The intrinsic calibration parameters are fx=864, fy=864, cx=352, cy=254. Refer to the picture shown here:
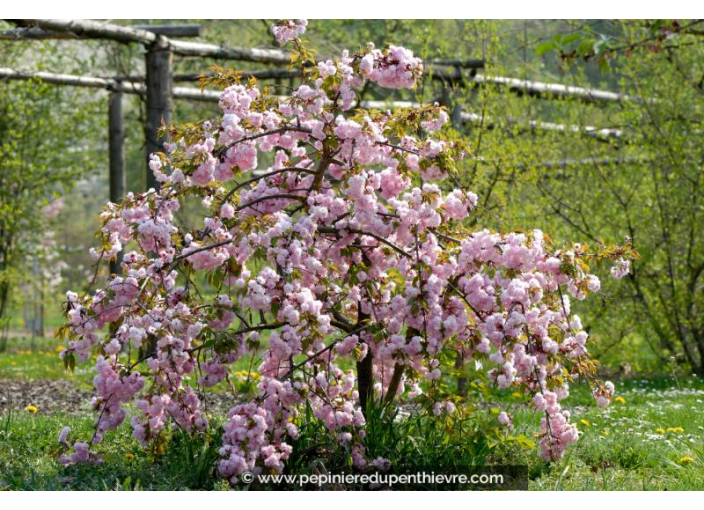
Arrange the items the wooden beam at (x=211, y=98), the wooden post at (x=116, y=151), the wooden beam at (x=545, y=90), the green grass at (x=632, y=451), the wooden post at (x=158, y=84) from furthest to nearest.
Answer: the wooden post at (x=116, y=151)
the wooden beam at (x=545, y=90)
the wooden beam at (x=211, y=98)
the wooden post at (x=158, y=84)
the green grass at (x=632, y=451)

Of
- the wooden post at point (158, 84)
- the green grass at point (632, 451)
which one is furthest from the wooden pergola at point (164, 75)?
the green grass at point (632, 451)

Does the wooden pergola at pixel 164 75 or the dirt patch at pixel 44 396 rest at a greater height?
the wooden pergola at pixel 164 75

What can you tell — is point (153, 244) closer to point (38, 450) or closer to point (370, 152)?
point (370, 152)

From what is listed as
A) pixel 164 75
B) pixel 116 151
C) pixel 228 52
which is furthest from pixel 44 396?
pixel 116 151

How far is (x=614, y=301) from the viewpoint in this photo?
8719 millimetres

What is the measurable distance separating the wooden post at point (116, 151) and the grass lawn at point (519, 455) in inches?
168

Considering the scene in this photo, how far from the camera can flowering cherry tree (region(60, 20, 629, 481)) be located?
3707 millimetres

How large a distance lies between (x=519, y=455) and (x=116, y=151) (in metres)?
7.50

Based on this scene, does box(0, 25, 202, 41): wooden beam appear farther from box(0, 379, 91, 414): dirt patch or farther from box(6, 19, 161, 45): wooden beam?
box(0, 379, 91, 414): dirt patch

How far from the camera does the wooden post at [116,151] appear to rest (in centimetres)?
1013

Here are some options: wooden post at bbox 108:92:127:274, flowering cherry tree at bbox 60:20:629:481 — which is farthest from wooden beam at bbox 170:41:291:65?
flowering cherry tree at bbox 60:20:629:481

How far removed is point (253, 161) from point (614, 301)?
5.56 m

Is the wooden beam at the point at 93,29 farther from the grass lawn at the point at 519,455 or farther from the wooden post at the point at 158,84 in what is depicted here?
the grass lawn at the point at 519,455
